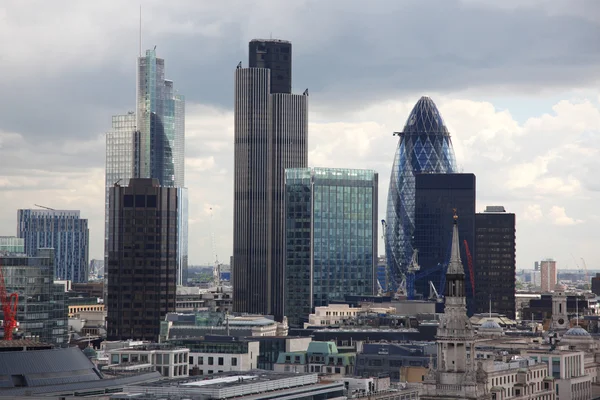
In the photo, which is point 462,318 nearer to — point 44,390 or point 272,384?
point 272,384

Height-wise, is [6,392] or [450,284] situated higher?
[450,284]

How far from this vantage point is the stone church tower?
194m

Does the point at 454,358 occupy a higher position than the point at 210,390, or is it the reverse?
the point at 454,358

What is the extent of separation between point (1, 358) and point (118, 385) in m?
14.2

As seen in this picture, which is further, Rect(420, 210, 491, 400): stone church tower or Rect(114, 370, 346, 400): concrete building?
Rect(420, 210, 491, 400): stone church tower

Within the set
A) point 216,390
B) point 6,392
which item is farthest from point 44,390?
point 216,390

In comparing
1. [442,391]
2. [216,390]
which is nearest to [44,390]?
[216,390]

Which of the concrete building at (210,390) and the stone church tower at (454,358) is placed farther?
the stone church tower at (454,358)

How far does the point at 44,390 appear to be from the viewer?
190250 mm

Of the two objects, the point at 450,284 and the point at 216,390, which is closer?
the point at 216,390

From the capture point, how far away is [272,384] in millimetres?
198375

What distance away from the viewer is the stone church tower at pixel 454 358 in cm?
19362

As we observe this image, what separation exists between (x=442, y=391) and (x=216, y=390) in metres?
27.0

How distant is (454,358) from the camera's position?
196 m
